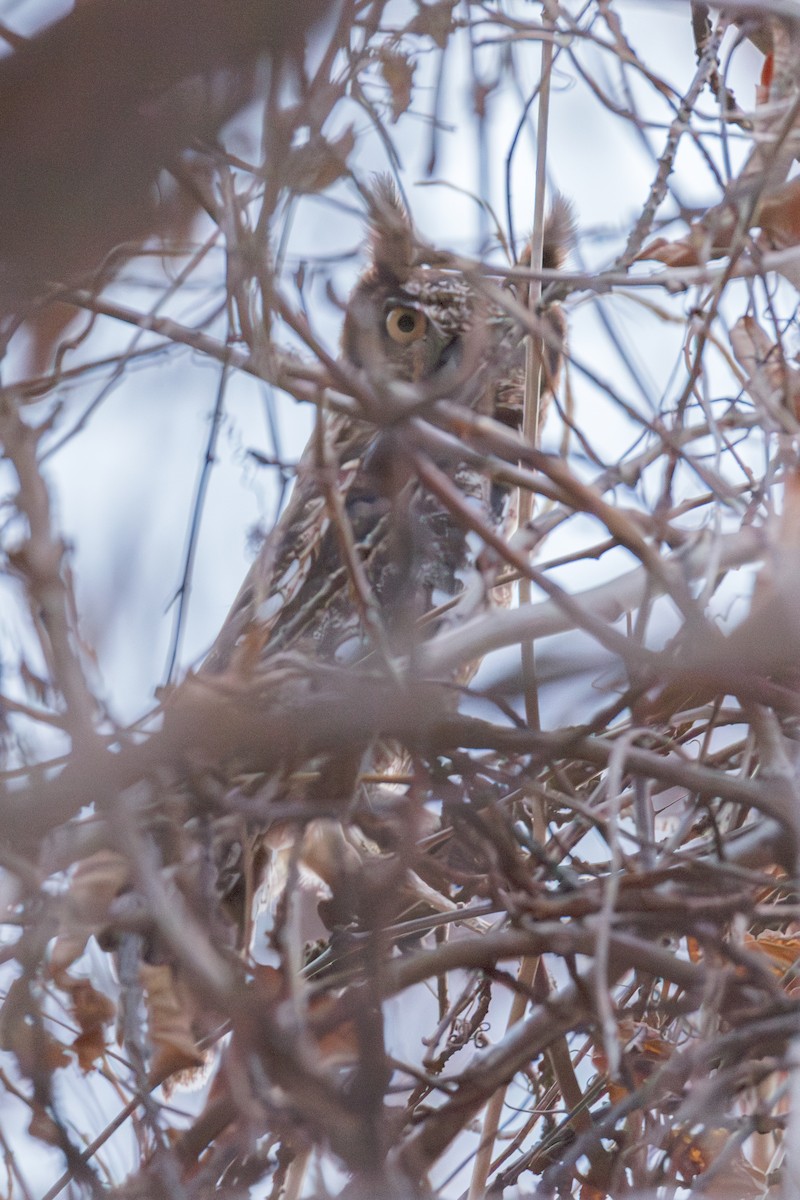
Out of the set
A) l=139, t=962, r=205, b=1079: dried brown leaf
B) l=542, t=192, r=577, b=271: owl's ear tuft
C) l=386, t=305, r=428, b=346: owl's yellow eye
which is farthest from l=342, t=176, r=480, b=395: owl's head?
l=139, t=962, r=205, b=1079: dried brown leaf

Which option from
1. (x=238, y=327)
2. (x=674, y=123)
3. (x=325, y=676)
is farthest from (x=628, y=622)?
(x=674, y=123)

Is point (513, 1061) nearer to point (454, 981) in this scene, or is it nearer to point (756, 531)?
point (756, 531)

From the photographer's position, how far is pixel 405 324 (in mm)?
3240

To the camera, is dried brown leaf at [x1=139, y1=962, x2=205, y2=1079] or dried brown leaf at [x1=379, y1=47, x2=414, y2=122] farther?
dried brown leaf at [x1=379, y1=47, x2=414, y2=122]

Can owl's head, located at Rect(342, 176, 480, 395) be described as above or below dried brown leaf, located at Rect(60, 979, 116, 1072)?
above

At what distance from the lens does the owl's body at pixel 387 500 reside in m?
1.14

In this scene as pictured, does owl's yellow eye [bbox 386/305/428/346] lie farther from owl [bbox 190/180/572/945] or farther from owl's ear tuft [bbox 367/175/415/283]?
owl's ear tuft [bbox 367/175/415/283]

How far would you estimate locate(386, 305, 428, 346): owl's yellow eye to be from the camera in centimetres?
322

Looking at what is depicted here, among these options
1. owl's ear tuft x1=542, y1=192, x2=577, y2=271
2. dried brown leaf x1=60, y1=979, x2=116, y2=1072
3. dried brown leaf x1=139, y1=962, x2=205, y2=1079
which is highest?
owl's ear tuft x1=542, y1=192, x2=577, y2=271

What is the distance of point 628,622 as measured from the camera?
136 centimetres

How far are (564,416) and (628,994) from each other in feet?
2.54

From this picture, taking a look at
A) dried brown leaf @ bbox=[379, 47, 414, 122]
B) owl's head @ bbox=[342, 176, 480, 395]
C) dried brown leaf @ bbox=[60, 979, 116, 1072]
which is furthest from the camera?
owl's head @ bbox=[342, 176, 480, 395]

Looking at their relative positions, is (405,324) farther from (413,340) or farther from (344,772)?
(344,772)

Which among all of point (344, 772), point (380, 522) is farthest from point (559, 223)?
point (344, 772)
